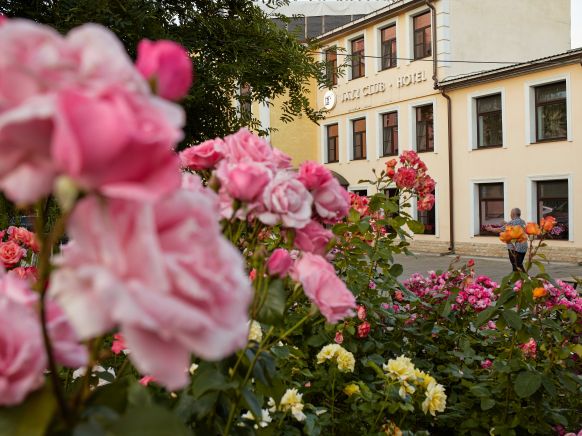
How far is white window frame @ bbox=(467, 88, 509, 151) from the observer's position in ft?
52.3

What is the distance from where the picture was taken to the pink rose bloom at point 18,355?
52 cm

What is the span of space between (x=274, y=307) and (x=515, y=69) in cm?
1571


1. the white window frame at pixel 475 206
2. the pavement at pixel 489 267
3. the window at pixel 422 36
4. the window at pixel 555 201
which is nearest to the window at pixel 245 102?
the pavement at pixel 489 267

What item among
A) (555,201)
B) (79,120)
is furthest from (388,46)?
(79,120)

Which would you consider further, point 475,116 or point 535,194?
point 475,116

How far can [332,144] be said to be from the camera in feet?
72.6

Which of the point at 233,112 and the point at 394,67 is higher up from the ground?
the point at 394,67

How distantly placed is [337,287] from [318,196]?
27 cm

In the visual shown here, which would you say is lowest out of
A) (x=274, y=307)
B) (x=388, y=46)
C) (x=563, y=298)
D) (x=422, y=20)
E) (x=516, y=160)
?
(x=563, y=298)

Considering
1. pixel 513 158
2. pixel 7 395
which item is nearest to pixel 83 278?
pixel 7 395

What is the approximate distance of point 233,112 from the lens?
6.22m

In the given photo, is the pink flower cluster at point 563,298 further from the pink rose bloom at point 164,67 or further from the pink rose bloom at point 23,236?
the pink rose bloom at point 164,67

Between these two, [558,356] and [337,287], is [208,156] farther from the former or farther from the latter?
[558,356]

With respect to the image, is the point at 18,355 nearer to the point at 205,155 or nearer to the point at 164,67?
the point at 164,67
